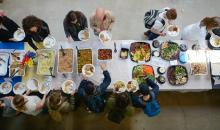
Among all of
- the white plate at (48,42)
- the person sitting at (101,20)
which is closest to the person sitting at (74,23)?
the person sitting at (101,20)

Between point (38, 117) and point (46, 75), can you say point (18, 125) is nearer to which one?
point (38, 117)

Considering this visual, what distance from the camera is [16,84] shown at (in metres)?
5.22

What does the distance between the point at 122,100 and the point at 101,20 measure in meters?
1.65

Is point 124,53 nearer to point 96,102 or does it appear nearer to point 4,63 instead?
point 96,102

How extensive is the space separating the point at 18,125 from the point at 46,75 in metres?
1.45

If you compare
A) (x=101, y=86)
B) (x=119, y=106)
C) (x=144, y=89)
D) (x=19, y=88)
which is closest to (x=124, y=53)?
(x=101, y=86)

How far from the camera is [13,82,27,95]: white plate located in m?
5.19

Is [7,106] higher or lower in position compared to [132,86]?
lower

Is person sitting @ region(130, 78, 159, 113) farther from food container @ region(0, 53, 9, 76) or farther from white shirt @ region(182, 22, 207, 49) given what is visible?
food container @ region(0, 53, 9, 76)

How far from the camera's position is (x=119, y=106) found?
4.67m

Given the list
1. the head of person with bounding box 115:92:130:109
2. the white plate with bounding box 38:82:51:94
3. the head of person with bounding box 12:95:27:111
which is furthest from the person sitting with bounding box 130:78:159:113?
the head of person with bounding box 12:95:27:111

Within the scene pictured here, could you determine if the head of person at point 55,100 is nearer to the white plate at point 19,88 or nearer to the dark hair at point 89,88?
the dark hair at point 89,88

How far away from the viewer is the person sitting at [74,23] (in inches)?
206

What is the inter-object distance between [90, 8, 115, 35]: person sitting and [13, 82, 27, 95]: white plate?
5.51 ft
